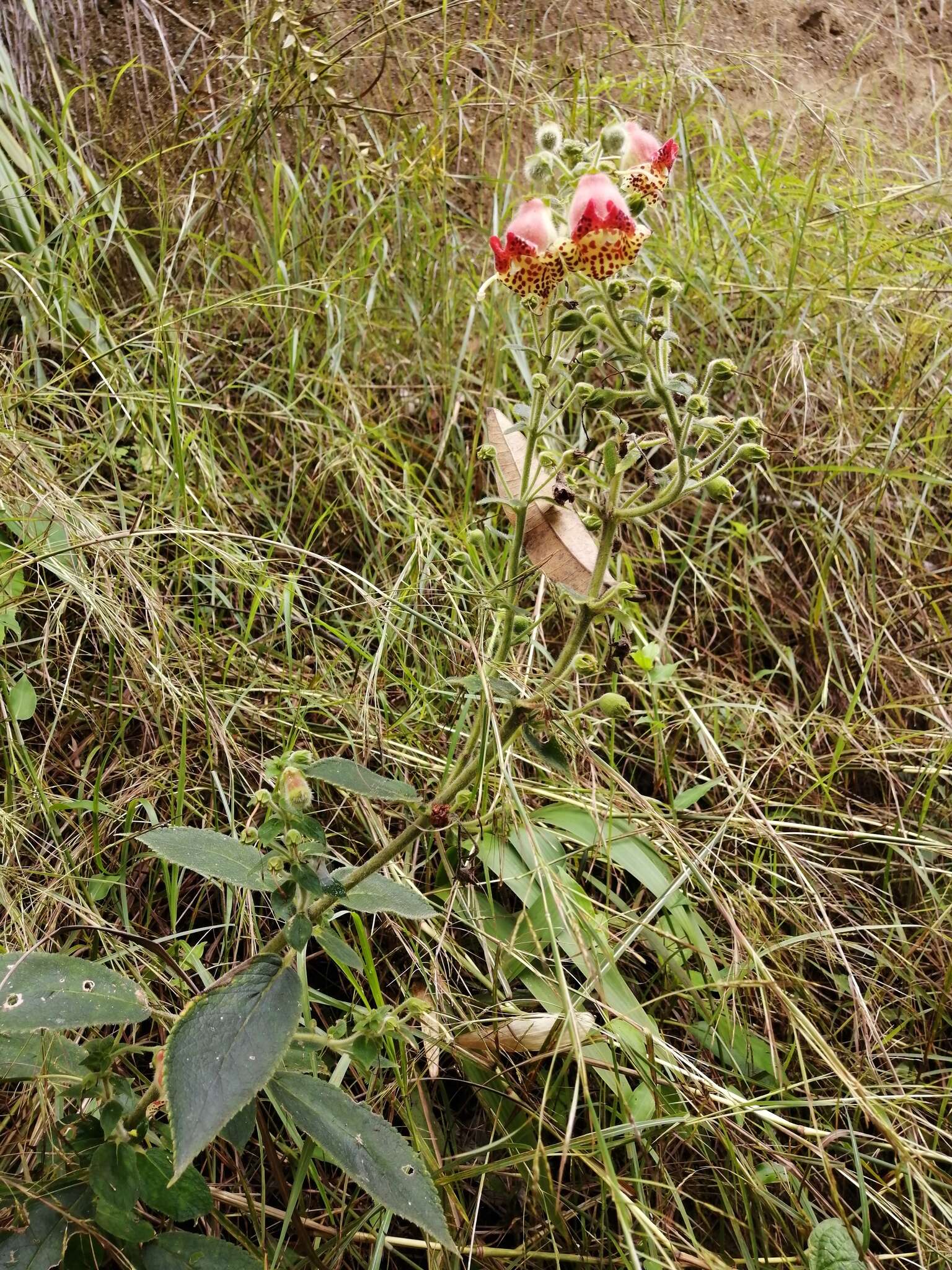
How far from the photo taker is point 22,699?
1176mm

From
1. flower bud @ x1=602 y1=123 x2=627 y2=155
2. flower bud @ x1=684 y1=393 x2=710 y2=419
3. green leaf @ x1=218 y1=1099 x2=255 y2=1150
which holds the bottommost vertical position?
green leaf @ x1=218 y1=1099 x2=255 y2=1150

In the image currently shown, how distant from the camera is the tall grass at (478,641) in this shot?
1.00 m

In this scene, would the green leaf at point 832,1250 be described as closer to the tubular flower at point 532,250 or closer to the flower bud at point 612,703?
the flower bud at point 612,703

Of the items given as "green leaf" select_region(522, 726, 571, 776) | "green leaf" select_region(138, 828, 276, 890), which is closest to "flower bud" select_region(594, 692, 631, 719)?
"green leaf" select_region(522, 726, 571, 776)

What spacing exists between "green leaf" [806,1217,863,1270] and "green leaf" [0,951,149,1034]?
62cm

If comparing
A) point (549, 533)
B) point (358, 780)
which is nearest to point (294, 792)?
point (358, 780)

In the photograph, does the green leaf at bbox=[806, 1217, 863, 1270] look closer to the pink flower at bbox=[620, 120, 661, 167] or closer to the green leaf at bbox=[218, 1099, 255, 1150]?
the green leaf at bbox=[218, 1099, 255, 1150]

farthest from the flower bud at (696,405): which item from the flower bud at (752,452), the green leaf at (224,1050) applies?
the green leaf at (224,1050)

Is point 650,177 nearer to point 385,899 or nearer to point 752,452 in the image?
point 752,452

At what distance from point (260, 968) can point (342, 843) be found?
45cm

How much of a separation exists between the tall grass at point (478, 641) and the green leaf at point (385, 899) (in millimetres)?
123

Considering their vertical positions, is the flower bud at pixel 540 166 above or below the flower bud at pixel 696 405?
above

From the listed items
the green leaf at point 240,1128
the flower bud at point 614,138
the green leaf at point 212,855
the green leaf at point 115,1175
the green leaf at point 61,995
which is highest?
the flower bud at point 614,138

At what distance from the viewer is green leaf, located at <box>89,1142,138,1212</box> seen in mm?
707
